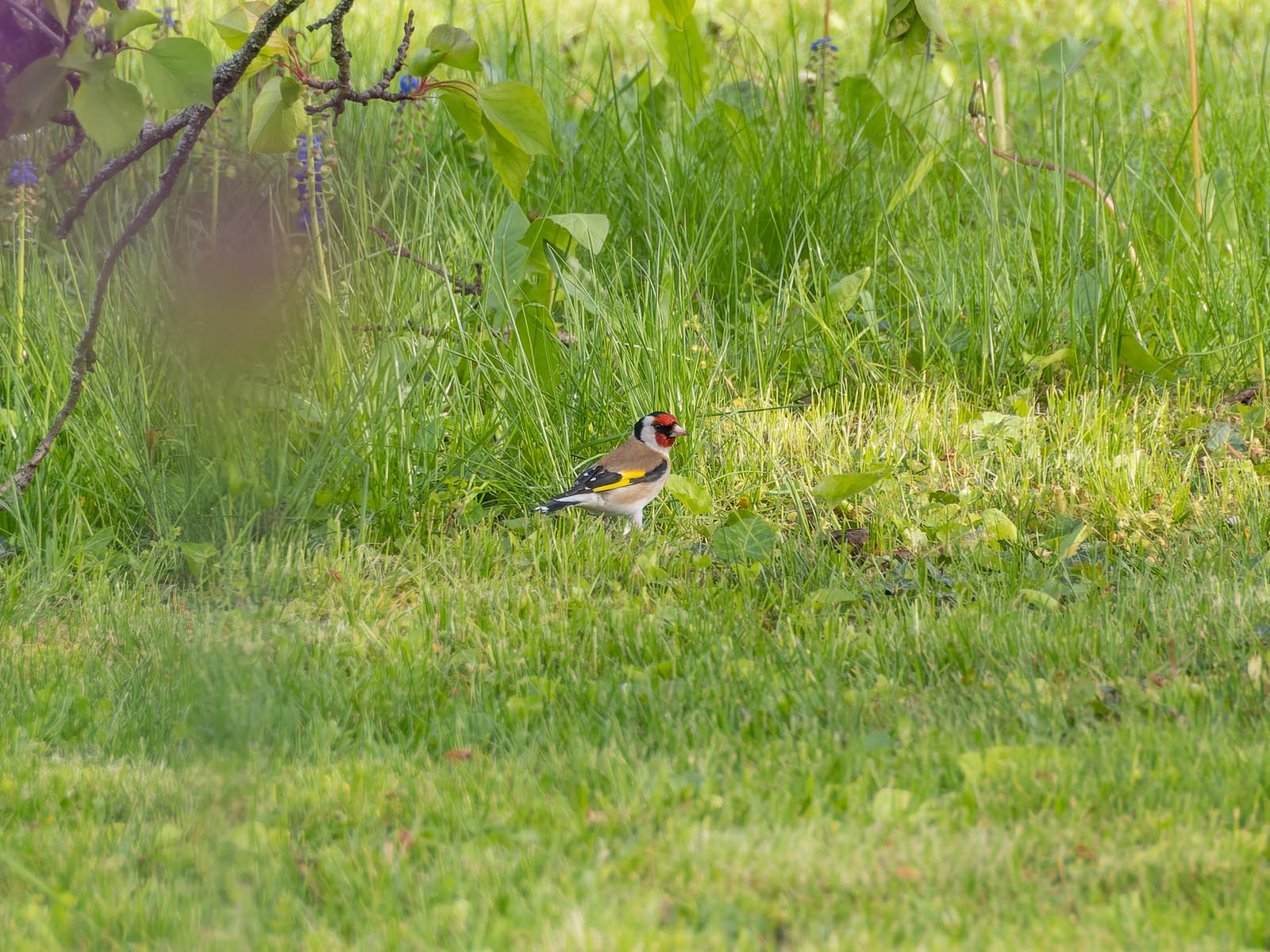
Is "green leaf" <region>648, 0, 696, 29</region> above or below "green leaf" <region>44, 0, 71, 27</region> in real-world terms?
below

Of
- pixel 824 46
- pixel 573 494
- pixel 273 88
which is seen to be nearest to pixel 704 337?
pixel 573 494

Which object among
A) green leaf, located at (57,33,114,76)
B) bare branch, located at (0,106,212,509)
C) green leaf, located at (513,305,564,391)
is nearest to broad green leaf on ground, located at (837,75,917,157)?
green leaf, located at (513,305,564,391)

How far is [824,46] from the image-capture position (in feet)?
21.3

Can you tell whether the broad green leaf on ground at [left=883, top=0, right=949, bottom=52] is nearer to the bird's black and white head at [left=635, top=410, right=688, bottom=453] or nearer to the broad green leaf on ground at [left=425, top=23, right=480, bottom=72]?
the broad green leaf on ground at [left=425, top=23, right=480, bottom=72]

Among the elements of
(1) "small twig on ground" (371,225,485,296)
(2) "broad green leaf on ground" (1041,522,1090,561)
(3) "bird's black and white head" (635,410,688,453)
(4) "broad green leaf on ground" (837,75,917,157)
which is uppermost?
(4) "broad green leaf on ground" (837,75,917,157)

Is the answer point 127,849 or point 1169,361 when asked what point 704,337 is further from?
point 127,849

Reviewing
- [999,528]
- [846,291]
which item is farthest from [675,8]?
[846,291]

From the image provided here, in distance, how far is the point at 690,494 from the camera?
4906 mm

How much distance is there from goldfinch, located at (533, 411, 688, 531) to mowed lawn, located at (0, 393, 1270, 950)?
4.4 inches

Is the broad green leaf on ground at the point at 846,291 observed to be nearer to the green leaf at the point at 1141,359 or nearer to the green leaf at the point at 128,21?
the green leaf at the point at 1141,359

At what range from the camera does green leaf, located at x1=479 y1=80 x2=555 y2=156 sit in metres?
2.69

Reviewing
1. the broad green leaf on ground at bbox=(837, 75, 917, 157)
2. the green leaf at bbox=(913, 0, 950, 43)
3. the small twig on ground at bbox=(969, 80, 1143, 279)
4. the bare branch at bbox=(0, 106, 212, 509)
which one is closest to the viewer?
the green leaf at bbox=(913, 0, 950, 43)

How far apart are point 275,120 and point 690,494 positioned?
7.87 feet

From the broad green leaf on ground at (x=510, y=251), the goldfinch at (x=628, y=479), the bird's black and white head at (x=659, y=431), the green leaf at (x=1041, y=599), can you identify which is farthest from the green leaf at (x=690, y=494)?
the green leaf at (x=1041, y=599)
